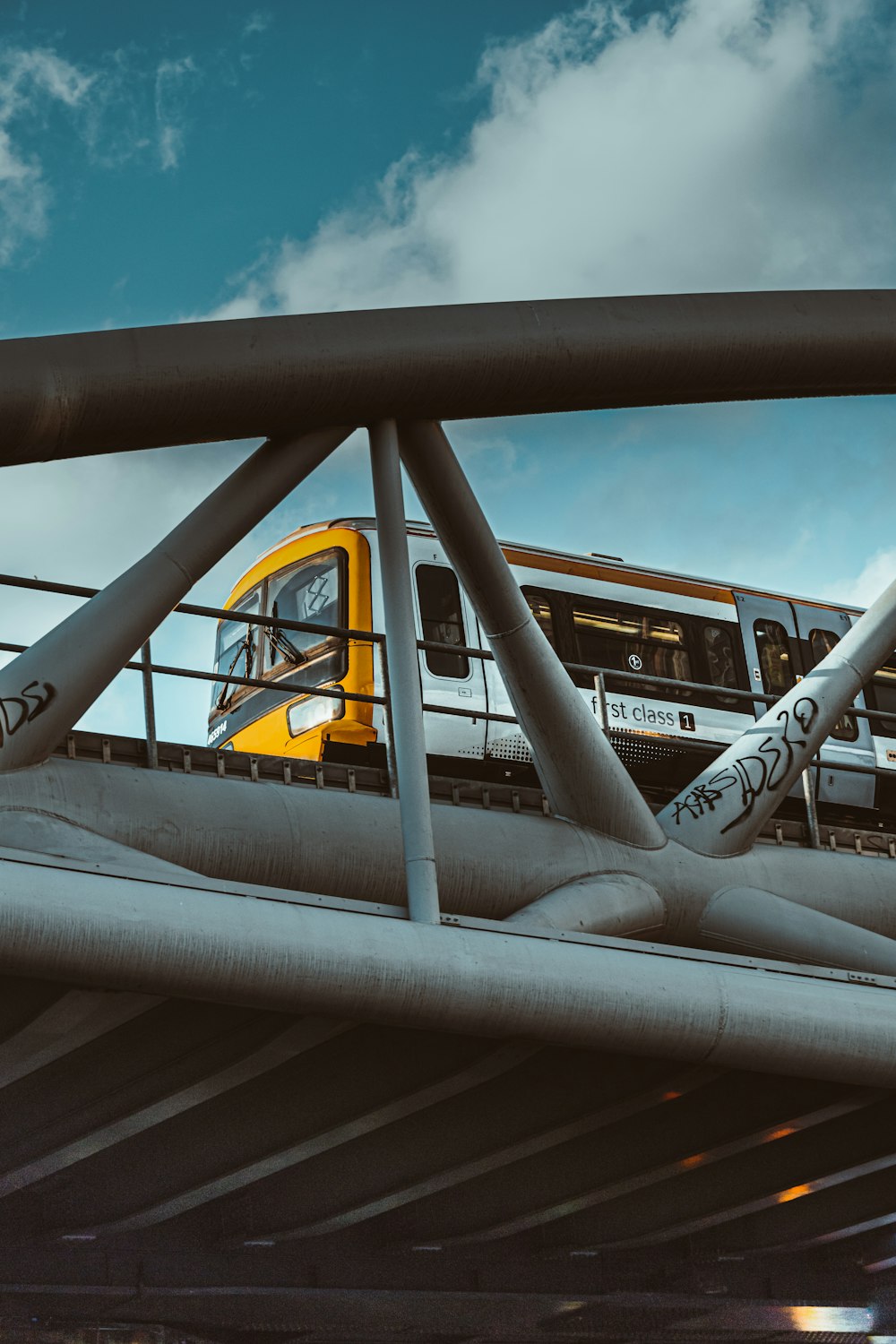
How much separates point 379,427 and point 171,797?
245cm

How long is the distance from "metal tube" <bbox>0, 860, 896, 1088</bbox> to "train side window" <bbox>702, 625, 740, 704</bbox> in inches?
417

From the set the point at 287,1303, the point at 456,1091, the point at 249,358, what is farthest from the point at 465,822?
the point at 287,1303

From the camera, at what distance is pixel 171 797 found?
8625mm

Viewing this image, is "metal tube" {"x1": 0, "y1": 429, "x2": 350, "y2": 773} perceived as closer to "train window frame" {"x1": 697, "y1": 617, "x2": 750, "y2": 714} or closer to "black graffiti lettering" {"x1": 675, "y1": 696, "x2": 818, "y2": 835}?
"black graffiti lettering" {"x1": 675, "y1": 696, "x2": 818, "y2": 835}

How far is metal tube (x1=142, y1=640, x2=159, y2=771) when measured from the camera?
29.2 ft

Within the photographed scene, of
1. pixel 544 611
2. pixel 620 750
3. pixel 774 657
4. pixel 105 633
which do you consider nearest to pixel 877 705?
pixel 774 657

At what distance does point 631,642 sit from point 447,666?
2.86 m

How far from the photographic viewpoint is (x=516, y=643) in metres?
9.05

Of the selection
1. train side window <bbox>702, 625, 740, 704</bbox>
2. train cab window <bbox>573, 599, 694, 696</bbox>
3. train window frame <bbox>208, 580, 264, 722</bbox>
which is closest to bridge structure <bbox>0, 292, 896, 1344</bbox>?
train window frame <bbox>208, 580, 264, 722</bbox>

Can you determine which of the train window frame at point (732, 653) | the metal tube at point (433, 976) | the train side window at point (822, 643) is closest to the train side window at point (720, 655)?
the train window frame at point (732, 653)

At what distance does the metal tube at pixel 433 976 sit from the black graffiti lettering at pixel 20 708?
144 cm

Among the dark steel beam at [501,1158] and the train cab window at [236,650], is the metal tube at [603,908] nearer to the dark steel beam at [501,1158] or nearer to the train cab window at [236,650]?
the dark steel beam at [501,1158]

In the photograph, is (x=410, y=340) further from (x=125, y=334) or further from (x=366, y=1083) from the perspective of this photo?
(x=366, y=1083)

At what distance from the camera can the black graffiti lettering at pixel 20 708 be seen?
796 centimetres
